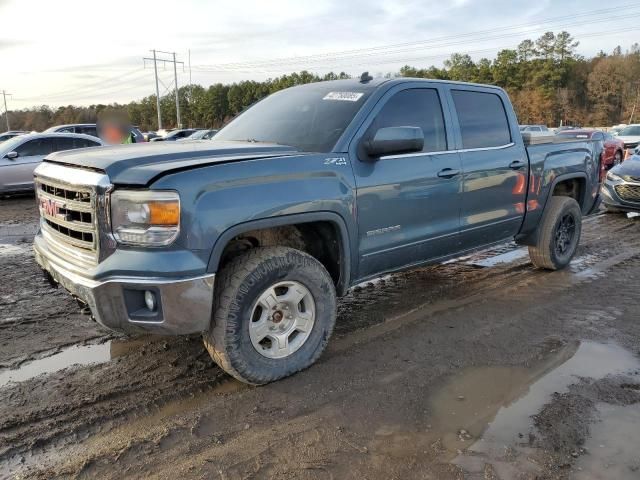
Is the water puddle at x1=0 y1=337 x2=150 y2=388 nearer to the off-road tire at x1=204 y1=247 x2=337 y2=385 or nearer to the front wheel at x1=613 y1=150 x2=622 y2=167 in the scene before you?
the off-road tire at x1=204 y1=247 x2=337 y2=385

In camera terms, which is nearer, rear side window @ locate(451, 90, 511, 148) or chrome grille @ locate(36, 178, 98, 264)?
chrome grille @ locate(36, 178, 98, 264)

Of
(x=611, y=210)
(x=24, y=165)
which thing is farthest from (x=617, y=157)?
(x=24, y=165)

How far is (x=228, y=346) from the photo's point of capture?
3.15 metres

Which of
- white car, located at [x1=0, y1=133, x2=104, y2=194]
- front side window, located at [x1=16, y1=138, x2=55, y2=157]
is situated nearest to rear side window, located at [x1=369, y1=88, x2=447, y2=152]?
white car, located at [x1=0, y1=133, x2=104, y2=194]

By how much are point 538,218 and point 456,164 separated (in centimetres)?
178

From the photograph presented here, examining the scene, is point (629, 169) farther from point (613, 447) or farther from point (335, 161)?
point (613, 447)

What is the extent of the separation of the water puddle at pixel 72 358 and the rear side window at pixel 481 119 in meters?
3.18

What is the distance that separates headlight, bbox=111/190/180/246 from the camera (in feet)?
9.33

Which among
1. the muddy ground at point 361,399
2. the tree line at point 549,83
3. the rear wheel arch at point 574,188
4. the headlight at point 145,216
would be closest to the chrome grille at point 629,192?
the rear wheel arch at point 574,188

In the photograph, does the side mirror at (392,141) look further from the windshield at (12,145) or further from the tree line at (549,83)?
the tree line at (549,83)

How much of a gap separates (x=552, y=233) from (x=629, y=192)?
4.79 meters

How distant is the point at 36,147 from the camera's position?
1216 cm

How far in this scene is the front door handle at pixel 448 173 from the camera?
429 cm

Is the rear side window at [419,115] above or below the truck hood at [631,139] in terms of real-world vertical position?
above
